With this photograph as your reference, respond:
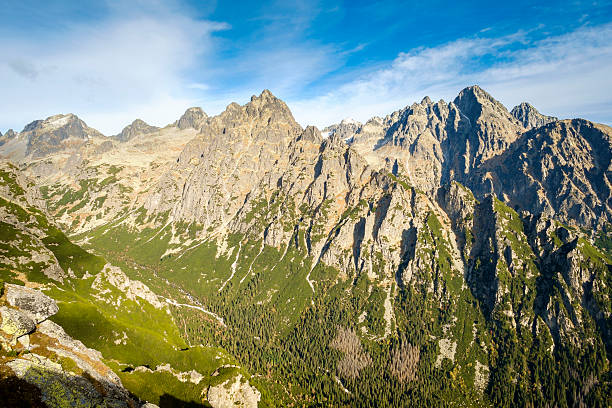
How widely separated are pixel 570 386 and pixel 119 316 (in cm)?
28735

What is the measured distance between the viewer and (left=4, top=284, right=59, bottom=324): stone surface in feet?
253

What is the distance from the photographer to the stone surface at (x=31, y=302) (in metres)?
77.2

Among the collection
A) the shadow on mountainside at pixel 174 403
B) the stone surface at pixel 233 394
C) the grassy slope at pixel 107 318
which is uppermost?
the grassy slope at pixel 107 318

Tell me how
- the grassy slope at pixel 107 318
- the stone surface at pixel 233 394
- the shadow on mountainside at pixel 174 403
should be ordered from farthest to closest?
the stone surface at pixel 233 394 → the grassy slope at pixel 107 318 → the shadow on mountainside at pixel 174 403

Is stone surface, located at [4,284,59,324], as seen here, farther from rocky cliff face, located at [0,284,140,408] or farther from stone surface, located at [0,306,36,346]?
stone surface, located at [0,306,36,346]

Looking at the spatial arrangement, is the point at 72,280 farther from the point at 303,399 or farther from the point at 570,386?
the point at 570,386

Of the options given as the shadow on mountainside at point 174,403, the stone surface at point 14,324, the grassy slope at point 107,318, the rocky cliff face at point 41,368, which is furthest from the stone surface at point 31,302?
the shadow on mountainside at point 174,403

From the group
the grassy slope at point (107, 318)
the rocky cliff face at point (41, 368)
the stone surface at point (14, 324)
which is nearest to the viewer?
the rocky cliff face at point (41, 368)

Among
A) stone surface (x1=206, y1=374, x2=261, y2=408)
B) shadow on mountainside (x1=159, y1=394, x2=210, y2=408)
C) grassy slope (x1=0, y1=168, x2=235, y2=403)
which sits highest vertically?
grassy slope (x1=0, y1=168, x2=235, y2=403)

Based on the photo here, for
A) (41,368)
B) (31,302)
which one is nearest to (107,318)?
(31,302)

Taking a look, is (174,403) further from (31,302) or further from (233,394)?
(31,302)

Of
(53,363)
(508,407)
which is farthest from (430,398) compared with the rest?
(53,363)

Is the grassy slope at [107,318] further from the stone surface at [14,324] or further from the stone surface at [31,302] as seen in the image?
the stone surface at [14,324]

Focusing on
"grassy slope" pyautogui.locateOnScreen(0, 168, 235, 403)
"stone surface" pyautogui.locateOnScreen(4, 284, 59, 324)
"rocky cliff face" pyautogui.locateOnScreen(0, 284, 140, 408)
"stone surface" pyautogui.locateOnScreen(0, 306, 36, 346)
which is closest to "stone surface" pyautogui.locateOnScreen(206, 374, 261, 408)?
"grassy slope" pyautogui.locateOnScreen(0, 168, 235, 403)
